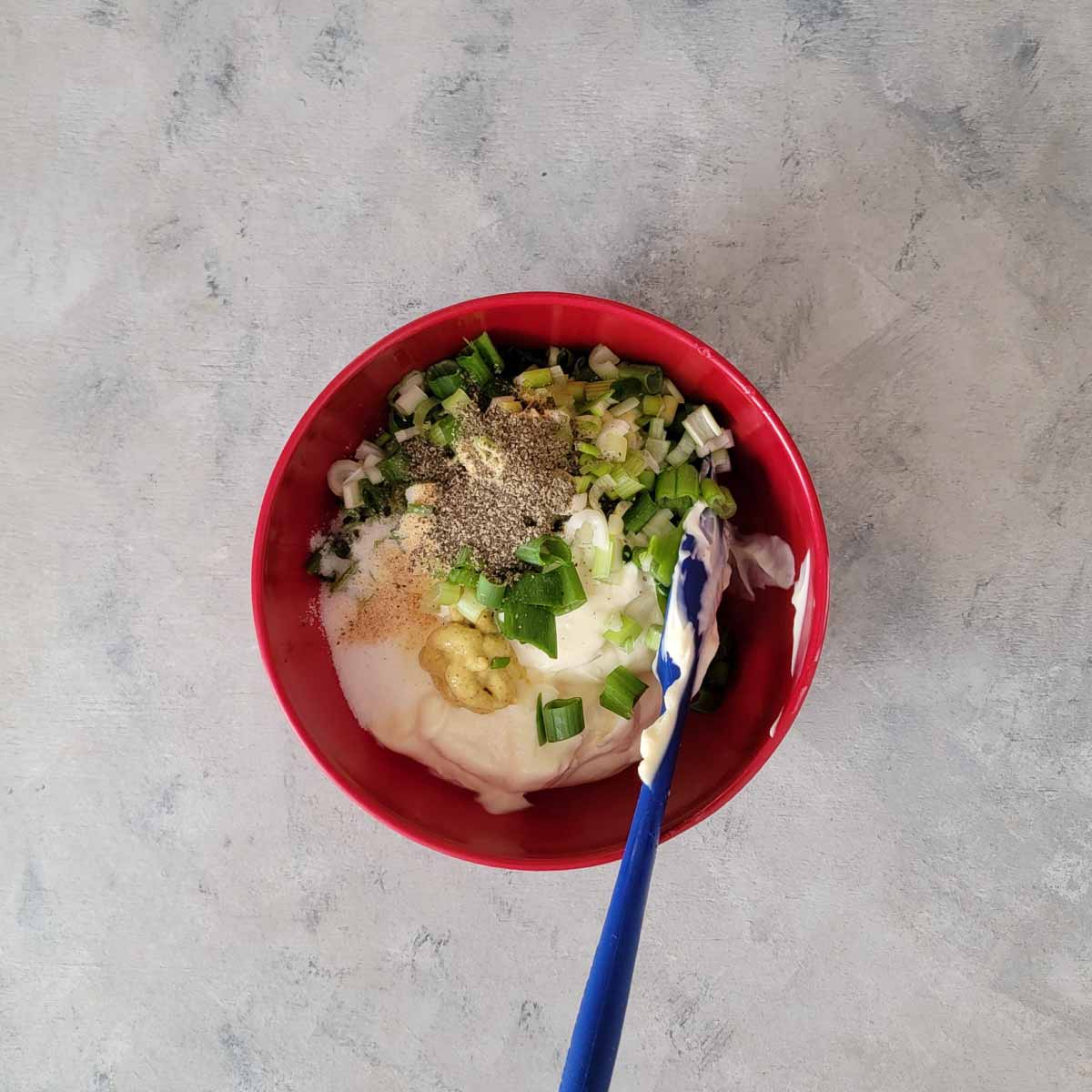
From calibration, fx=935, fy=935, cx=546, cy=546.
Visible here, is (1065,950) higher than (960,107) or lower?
lower

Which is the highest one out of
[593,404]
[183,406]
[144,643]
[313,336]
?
[593,404]

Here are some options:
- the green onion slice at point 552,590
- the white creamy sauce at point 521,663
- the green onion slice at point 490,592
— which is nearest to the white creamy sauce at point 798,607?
the white creamy sauce at point 521,663

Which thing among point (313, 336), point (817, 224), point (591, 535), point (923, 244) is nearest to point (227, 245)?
point (313, 336)

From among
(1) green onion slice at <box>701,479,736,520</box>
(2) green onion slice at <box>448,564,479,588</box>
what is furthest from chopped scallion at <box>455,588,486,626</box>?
(1) green onion slice at <box>701,479,736,520</box>

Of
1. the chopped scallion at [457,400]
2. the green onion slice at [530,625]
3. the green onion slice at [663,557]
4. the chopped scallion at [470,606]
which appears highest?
the chopped scallion at [457,400]

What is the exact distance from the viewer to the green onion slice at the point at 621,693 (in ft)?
4.81

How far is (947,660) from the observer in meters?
1.70

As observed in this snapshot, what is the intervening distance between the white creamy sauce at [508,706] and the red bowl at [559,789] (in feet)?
0.12

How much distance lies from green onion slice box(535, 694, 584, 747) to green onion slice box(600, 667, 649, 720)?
4 cm

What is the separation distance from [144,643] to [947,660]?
57.7 inches

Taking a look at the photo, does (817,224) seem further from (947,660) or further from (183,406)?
(183,406)

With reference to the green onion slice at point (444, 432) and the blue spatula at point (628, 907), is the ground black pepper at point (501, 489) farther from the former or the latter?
the blue spatula at point (628, 907)

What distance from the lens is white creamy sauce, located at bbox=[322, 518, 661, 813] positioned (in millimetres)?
1477

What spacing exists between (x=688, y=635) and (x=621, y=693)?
0.16 meters
